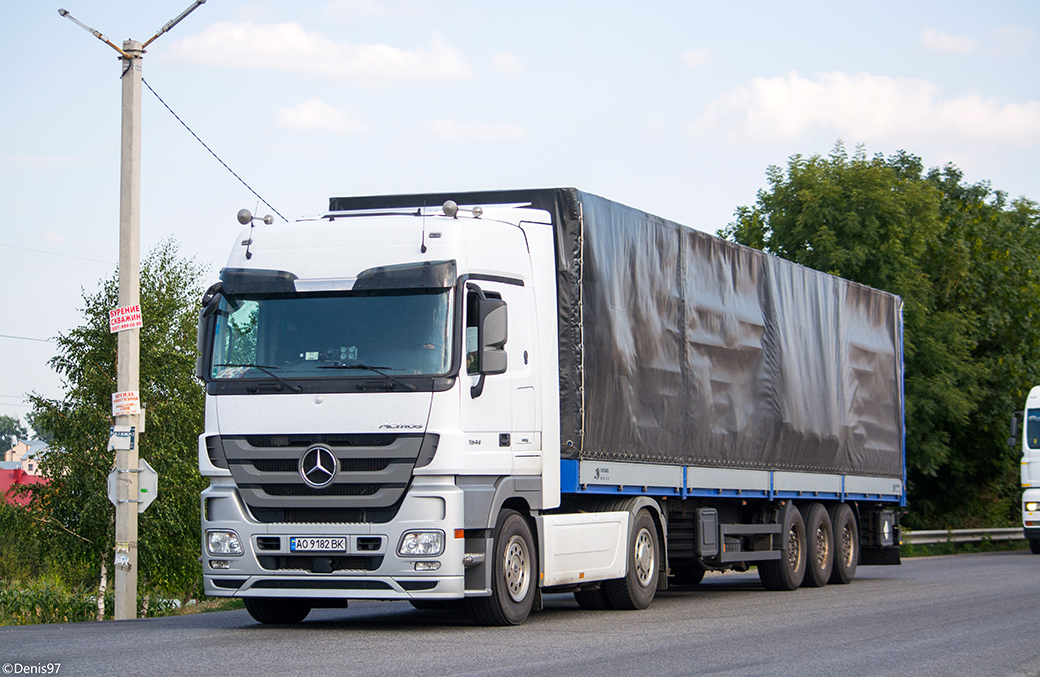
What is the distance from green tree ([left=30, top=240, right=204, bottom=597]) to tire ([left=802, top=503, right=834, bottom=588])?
22.2 m

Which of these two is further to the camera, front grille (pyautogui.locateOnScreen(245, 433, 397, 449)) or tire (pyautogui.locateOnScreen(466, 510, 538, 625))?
tire (pyautogui.locateOnScreen(466, 510, 538, 625))

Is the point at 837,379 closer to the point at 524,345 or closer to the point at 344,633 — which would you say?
the point at 524,345

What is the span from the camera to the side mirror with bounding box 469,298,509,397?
1126 cm

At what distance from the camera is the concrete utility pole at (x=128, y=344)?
16328 mm

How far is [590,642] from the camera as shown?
421 inches

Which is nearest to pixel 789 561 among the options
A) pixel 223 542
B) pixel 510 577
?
pixel 510 577

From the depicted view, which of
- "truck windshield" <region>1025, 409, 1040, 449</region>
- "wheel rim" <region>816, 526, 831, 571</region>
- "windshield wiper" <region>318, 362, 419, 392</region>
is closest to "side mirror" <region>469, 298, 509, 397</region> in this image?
"windshield wiper" <region>318, 362, 419, 392</region>

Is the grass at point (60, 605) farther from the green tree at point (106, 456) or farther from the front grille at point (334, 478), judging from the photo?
the front grille at point (334, 478)

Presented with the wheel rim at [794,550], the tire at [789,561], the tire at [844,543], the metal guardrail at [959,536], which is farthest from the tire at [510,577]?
the metal guardrail at [959,536]

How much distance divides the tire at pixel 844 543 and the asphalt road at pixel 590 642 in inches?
128

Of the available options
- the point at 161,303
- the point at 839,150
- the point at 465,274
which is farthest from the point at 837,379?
the point at 161,303

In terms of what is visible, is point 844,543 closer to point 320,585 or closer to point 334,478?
point 320,585

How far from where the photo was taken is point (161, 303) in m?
39.2

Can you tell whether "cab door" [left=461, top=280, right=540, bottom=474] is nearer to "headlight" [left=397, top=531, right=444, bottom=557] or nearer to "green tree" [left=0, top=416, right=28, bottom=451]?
"headlight" [left=397, top=531, right=444, bottom=557]
